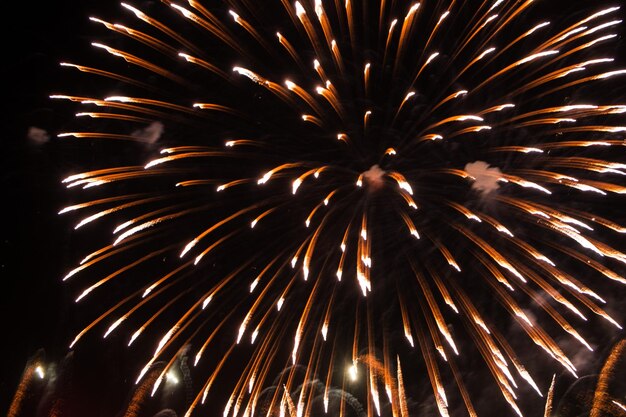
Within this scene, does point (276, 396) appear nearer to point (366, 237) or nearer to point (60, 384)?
point (366, 237)

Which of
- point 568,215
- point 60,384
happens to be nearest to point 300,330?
point 568,215

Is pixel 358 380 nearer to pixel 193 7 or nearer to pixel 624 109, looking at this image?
pixel 624 109

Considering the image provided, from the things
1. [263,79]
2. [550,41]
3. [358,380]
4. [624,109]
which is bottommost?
[358,380]

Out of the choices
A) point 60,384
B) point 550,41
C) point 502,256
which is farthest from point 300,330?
point 60,384

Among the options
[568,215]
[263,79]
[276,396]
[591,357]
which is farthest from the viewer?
[591,357]

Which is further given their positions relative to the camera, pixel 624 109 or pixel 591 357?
pixel 591 357

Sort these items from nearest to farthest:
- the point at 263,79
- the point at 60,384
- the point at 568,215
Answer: the point at 263,79
the point at 568,215
the point at 60,384

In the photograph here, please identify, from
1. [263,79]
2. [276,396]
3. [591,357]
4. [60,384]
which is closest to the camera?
[263,79]

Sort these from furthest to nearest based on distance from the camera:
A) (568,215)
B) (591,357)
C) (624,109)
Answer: (591,357)
(568,215)
(624,109)

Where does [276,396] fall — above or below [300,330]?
below
